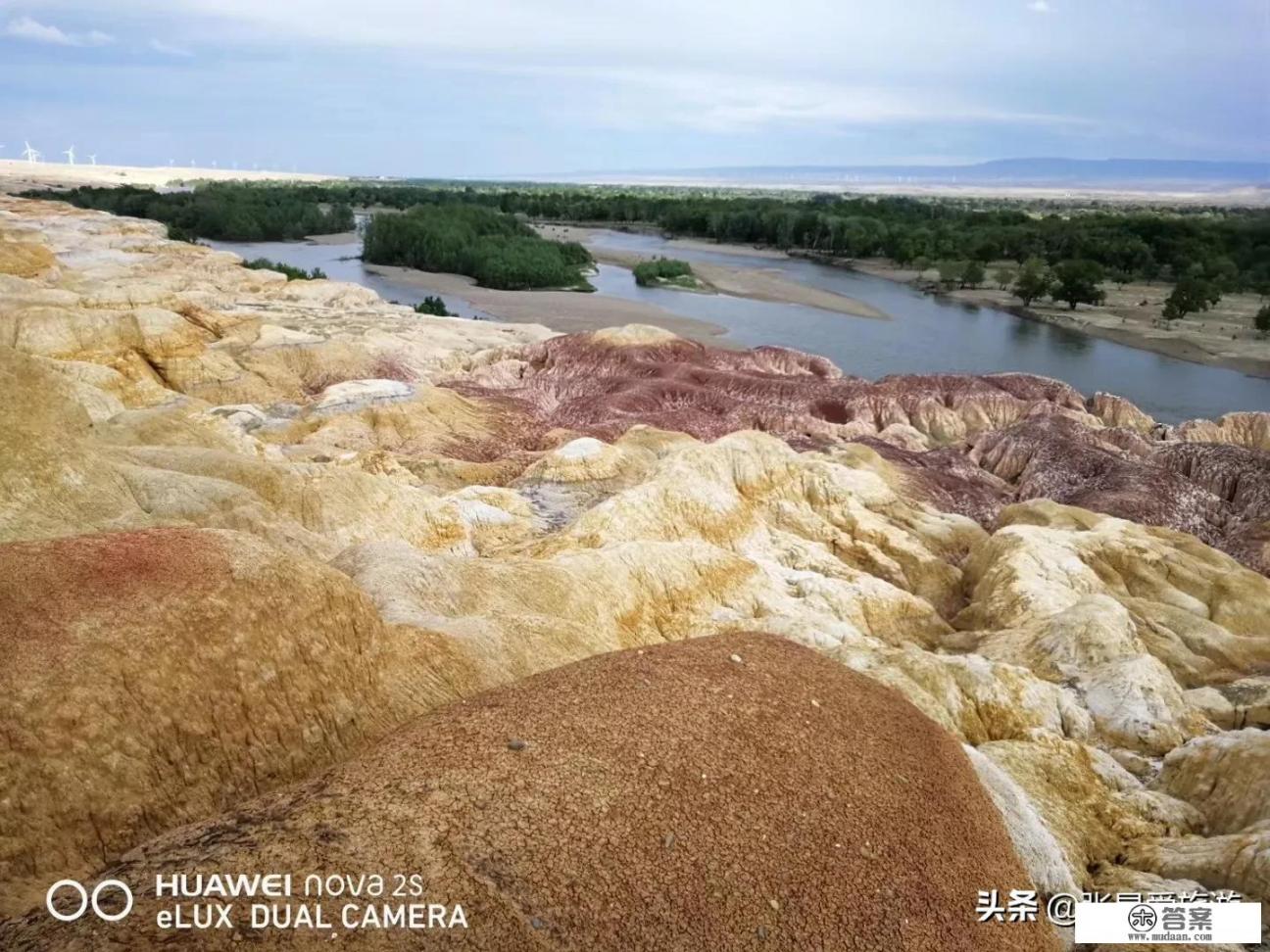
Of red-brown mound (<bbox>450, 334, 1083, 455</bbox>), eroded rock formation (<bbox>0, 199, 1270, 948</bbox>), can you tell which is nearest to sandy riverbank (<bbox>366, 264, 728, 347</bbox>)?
red-brown mound (<bbox>450, 334, 1083, 455</bbox>)

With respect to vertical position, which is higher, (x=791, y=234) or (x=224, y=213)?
(x=791, y=234)

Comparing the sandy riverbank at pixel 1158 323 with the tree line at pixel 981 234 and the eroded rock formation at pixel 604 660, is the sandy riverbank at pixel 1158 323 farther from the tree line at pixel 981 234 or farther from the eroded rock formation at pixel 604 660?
the eroded rock formation at pixel 604 660

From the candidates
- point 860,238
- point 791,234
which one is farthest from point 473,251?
point 860,238

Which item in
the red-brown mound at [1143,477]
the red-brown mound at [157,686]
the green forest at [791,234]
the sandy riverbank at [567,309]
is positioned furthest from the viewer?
the green forest at [791,234]

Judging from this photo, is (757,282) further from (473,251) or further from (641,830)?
(641,830)

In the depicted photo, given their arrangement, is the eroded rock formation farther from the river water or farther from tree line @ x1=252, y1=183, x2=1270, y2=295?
tree line @ x1=252, y1=183, x2=1270, y2=295

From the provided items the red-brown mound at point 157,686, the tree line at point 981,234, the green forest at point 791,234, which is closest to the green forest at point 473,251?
the green forest at point 791,234
